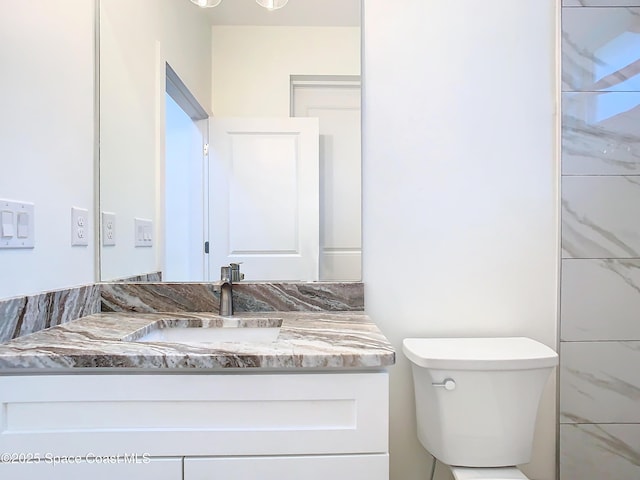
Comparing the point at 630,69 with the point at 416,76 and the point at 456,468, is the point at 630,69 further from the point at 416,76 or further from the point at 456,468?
the point at 456,468

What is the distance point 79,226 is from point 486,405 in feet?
4.09

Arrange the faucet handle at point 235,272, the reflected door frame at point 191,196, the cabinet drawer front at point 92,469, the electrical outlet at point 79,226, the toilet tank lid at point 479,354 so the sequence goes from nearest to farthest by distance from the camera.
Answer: the cabinet drawer front at point 92,469, the toilet tank lid at point 479,354, the electrical outlet at point 79,226, the faucet handle at point 235,272, the reflected door frame at point 191,196

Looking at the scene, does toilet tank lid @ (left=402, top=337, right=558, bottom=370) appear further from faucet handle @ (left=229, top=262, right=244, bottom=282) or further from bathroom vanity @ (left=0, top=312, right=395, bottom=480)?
faucet handle @ (left=229, top=262, right=244, bottom=282)

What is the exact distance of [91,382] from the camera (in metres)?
0.80

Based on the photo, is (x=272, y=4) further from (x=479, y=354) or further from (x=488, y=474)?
(x=488, y=474)

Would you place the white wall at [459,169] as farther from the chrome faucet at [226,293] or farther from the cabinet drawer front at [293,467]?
the cabinet drawer front at [293,467]

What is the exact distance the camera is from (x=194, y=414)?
2.66 feet

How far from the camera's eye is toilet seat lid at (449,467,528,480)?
3.58 feet

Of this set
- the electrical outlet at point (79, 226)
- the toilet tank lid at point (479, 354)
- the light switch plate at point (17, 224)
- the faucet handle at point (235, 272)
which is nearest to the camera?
the light switch plate at point (17, 224)

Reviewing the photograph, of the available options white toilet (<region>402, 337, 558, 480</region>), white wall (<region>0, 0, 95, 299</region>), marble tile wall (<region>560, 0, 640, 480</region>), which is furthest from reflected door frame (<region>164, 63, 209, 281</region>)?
marble tile wall (<region>560, 0, 640, 480</region>)

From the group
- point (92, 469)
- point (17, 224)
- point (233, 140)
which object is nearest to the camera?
point (92, 469)

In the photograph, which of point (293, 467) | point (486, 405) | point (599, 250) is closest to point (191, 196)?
point (293, 467)

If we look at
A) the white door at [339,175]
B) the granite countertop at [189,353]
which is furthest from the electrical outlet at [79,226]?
the white door at [339,175]

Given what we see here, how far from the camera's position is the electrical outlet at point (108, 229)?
52.9 inches
